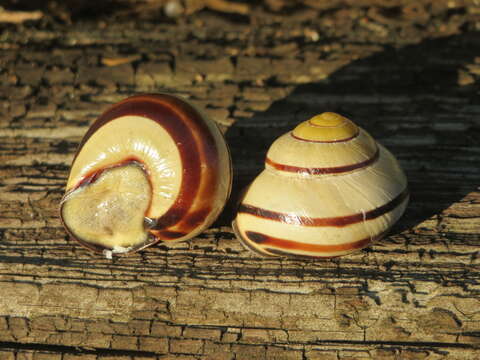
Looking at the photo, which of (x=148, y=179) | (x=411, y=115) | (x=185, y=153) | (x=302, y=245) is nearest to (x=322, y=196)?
(x=302, y=245)

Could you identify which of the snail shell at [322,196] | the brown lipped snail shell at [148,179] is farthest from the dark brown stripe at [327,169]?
the brown lipped snail shell at [148,179]

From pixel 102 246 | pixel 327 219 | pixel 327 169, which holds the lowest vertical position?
pixel 102 246

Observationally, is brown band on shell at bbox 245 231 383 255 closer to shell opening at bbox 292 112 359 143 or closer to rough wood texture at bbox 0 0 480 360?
rough wood texture at bbox 0 0 480 360

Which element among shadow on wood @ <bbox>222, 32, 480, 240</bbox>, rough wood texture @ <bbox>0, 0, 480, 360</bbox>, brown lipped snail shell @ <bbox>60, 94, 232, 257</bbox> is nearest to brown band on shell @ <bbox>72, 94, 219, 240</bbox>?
brown lipped snail shell @ <bbox>60, 94, 232, 257</bbox>

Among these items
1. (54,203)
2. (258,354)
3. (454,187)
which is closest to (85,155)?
(54,203)

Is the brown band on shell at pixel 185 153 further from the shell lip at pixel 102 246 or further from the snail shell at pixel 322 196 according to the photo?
the snail shell at pixel 322 196

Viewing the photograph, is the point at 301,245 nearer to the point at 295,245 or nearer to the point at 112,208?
the point at 295,245

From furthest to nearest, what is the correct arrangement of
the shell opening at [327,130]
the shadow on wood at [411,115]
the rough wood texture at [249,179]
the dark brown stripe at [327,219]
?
the shadow on wood at [411,115]
the shell opening at [327,130]
the dark brown stripe at [327,219]
the rough wood texture at [249,179]
